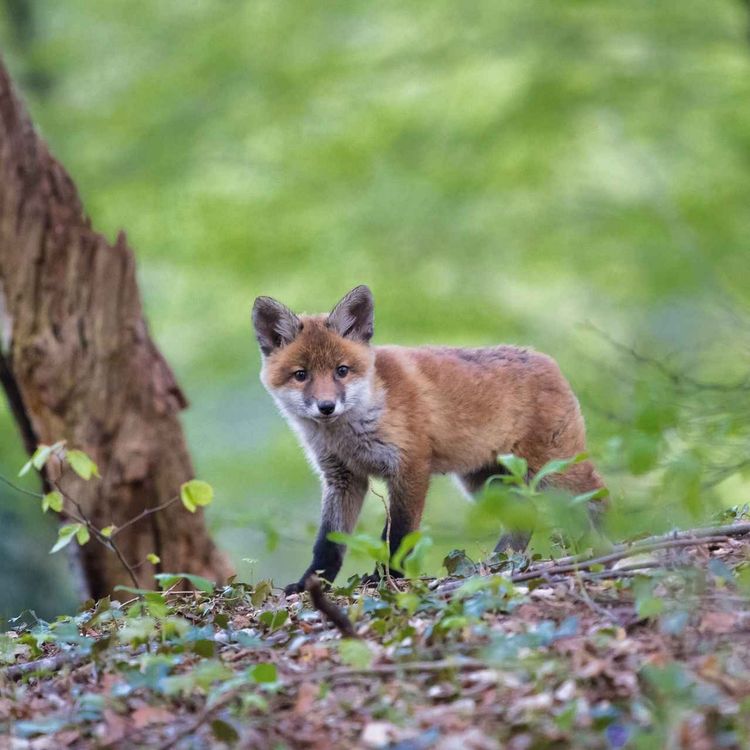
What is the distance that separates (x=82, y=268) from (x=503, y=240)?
7.43m

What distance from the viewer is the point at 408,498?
607cm

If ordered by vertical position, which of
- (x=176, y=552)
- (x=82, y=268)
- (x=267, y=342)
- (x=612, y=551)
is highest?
(x=82, y=268)

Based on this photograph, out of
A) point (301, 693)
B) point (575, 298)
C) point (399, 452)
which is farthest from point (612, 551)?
point (575, 298)

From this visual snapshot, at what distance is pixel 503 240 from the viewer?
14.0 metres

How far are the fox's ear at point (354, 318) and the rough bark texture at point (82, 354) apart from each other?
6.61ft

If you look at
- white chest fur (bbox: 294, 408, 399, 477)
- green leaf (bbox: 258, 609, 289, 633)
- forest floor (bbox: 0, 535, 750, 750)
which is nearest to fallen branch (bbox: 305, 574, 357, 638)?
forest floor (bbox: 0, 535, 750, 750)

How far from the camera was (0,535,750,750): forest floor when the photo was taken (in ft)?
9.70

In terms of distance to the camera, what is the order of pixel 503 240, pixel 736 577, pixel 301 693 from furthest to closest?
pixel 503 240, pixel 736 577, pixel 301 693

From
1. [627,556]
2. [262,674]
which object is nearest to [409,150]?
[627,556]

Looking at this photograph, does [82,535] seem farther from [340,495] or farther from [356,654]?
[356,654]

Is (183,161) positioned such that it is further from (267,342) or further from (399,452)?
(399,452)

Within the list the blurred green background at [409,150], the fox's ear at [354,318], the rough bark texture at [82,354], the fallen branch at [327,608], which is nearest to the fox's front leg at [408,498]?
the fox's ear at [354,318]

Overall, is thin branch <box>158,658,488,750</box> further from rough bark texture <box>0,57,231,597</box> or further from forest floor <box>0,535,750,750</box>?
rough bark texture <box>0,57,231,597</box>

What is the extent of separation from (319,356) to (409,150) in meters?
8.01
